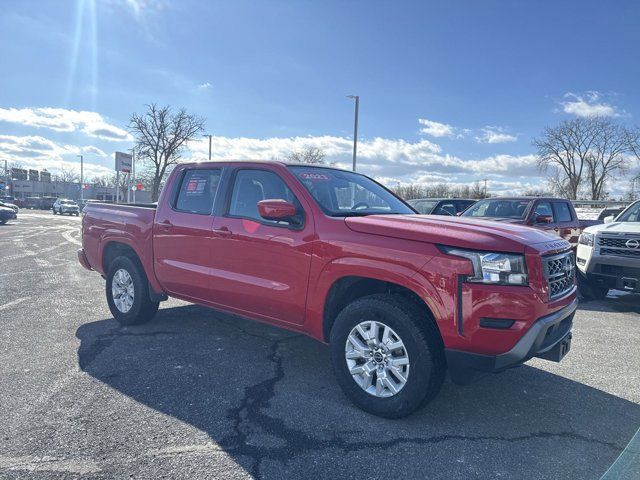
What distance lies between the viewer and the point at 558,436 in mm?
3240

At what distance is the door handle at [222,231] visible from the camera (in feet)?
14.4

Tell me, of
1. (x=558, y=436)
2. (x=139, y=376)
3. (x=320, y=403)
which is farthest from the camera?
(x=139, y=376)

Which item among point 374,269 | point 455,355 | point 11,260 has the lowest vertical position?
point 11,260

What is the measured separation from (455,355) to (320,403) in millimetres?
1143

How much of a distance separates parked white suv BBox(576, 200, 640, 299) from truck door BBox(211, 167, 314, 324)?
529cm

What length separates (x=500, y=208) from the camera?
9.77 meters

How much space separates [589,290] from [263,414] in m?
6.47

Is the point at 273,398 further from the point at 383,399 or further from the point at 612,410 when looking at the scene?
the point at 612,410

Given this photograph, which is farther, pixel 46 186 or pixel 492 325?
pixel 46 186

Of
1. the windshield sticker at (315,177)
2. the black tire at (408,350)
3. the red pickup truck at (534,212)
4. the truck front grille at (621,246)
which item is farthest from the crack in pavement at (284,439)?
the red pickup truck at (534,212)

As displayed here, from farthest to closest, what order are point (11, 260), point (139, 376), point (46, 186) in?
1. point (46, 186)
2. point (11, 260)
3. point (139, 376)

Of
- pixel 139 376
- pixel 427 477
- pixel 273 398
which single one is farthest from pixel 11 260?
pixel 427 477

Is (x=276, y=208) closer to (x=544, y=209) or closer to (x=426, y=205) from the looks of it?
(x=544, y=209)

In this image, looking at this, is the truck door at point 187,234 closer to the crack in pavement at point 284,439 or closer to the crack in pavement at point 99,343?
the crack in pavement at point 99,343
